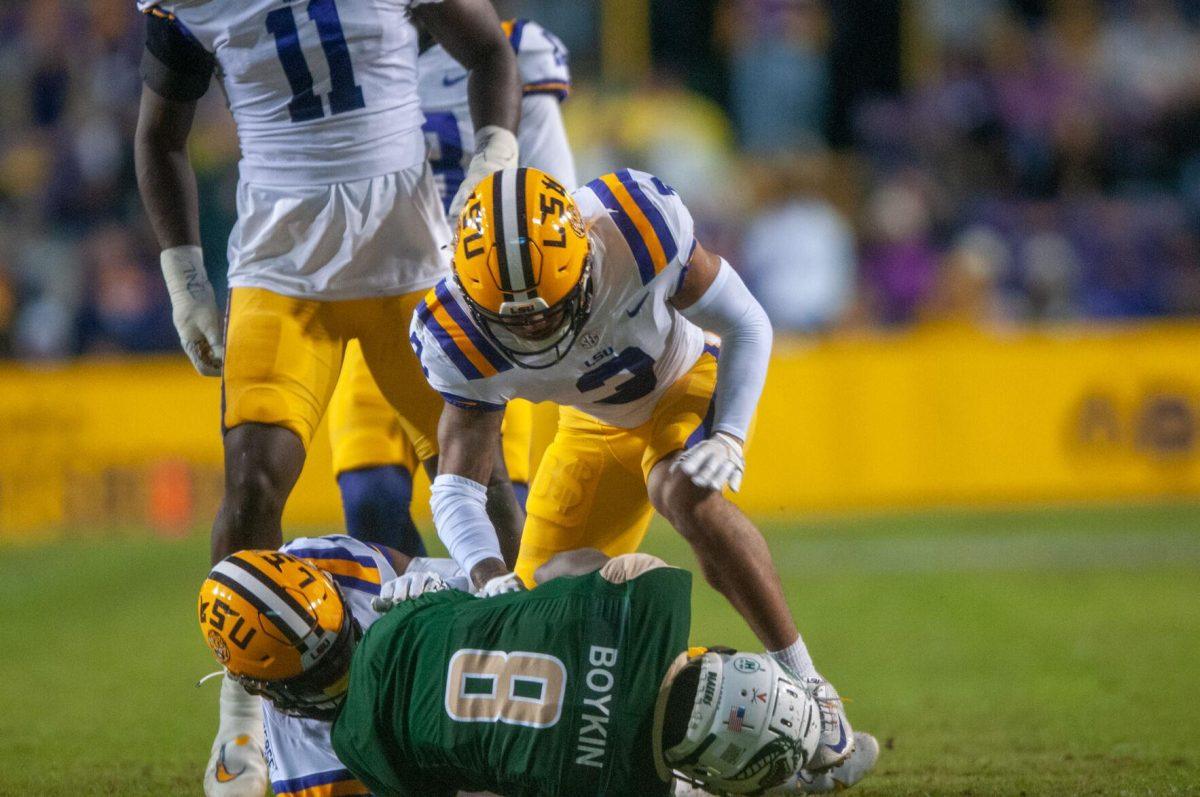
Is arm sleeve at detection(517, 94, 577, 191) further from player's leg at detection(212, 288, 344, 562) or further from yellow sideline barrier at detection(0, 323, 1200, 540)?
yellow sideline barrier at detection(0, 323, 1200, 540)

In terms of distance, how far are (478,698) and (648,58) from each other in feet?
37.9

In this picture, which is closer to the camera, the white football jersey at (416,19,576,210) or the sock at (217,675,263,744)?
the sock at (217,675,263,744)

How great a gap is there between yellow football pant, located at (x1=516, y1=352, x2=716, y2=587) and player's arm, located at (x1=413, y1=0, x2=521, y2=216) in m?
0.87

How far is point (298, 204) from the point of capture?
4.89m

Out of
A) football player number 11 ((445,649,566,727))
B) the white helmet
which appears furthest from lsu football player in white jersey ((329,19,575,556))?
the white helmet

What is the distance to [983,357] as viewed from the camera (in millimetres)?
11195

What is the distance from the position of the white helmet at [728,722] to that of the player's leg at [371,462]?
90.6 inches

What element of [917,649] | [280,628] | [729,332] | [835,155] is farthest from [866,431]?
[280,628]

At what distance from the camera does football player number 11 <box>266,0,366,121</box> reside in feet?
15.7

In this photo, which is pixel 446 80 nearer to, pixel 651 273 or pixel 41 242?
pixel 651 273

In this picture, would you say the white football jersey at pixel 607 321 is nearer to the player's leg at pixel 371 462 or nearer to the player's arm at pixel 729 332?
the player's arm at pixel 729 332

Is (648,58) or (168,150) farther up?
(168,150)

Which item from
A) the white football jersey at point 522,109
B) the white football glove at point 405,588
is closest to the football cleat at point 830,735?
the white football glove at point 405,588

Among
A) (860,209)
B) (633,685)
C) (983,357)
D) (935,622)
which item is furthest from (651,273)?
(860,209)
